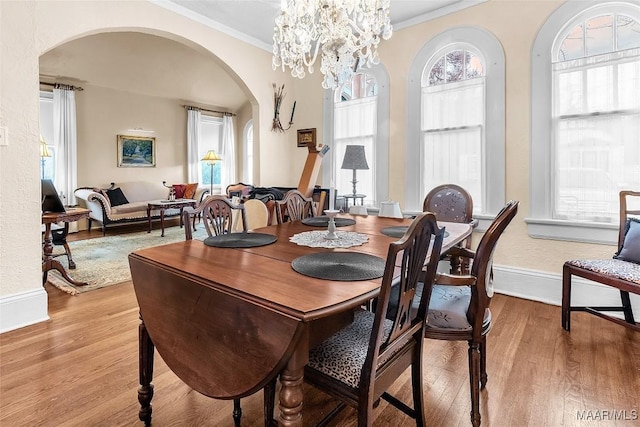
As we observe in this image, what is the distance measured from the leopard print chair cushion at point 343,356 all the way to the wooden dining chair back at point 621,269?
172 cm

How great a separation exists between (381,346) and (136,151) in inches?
298

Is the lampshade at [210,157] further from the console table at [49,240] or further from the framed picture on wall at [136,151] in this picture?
the console table at [49,240]

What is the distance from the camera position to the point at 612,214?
2.69 meters

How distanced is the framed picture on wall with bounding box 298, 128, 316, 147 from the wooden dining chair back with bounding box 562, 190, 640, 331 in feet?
9.91

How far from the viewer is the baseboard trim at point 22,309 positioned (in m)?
2.31

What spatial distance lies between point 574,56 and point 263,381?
336 centimetres

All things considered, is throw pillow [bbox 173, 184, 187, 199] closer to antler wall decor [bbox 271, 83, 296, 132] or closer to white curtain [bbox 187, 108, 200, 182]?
white curtain [bbox 187, 108, 200, 182]

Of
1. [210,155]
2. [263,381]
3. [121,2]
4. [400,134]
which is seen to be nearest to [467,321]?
[263,381]

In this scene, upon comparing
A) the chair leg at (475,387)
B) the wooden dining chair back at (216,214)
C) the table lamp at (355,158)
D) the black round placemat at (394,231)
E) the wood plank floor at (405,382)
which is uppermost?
the table lamp at (355,158)

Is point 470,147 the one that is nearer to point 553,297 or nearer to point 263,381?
point 553,297

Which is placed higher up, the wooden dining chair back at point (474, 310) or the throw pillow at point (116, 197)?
the throw pillow at point (116, 197)

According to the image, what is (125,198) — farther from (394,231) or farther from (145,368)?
(394,231)

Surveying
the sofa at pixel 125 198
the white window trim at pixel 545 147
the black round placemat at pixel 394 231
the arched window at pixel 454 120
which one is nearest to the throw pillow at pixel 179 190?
the sofa at pixel 125 198

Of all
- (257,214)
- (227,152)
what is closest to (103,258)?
(257,214)
